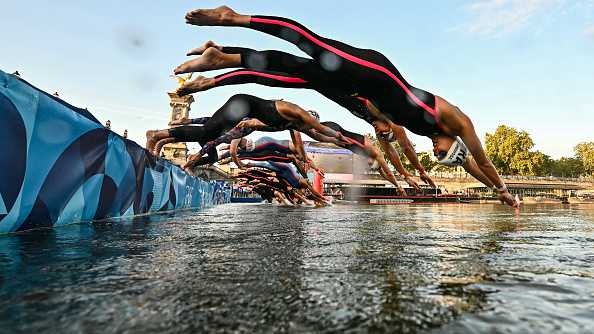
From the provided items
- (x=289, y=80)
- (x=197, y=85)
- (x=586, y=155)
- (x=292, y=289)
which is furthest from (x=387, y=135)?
(x=586, y=155)

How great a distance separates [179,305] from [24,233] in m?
3.05

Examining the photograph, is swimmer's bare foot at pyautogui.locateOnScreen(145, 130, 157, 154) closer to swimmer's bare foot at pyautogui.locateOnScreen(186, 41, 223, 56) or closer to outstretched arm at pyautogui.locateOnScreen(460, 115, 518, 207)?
swimmer's bare foot at pyautogui.locateOnScreen(186, 41, 223, 56)

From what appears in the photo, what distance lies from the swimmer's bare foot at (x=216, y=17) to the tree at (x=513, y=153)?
74464 mm

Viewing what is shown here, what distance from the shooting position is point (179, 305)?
1193 millimetres

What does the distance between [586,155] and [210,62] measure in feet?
354

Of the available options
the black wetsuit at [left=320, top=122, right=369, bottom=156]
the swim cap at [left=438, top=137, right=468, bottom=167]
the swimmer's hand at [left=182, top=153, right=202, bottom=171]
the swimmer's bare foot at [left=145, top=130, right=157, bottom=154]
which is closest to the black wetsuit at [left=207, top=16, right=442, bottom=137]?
the swim cap at [left=438, top=137, right=468, bottom=167]

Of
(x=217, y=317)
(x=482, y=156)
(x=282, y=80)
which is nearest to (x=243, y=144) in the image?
(x=282, y=80)

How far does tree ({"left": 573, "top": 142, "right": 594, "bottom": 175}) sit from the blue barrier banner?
105565mm

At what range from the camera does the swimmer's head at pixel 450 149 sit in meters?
4.61

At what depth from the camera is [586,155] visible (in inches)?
3423

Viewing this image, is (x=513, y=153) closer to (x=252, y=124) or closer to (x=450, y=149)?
(x=252, y=124)

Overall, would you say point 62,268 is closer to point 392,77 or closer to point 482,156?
point 392,77

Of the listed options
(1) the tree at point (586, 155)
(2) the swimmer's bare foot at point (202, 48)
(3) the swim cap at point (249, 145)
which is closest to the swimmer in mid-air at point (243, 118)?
(2) the swimmer's bare foot at point (202, 48)

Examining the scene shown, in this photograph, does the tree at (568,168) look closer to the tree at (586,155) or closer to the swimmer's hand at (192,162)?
the tree at (586,155)
